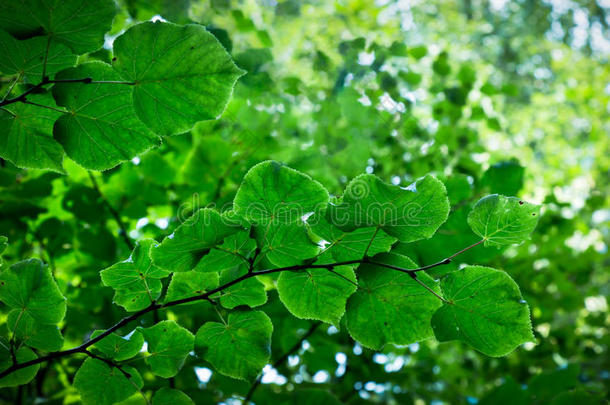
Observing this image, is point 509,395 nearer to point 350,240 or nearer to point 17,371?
point 350,240

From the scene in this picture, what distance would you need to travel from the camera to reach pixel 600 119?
3336 millimetres

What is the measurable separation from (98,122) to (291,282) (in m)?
0.42

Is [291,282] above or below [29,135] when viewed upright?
below

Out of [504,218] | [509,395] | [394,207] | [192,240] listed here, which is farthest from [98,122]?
[509,395]

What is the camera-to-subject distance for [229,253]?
669 mm

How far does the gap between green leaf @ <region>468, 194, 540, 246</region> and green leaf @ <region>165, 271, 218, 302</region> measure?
0.45 meters

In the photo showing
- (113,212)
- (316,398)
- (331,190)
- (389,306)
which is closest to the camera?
(389,306)

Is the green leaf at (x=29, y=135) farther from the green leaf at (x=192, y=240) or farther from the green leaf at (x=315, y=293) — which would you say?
the green leaf at (x=315, y=293)

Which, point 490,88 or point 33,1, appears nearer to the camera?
point 33,1

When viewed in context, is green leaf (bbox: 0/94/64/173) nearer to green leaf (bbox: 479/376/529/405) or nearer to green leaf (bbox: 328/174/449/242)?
green leaf (bbox: 328/174/449/242)

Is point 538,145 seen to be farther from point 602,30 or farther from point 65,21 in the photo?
point 65,21

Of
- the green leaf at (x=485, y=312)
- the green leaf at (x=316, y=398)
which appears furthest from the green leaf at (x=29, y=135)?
the green leaf at (x=316, y=398)

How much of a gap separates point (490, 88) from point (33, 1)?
2.01m

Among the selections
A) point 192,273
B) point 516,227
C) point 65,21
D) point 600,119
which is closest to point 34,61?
point 65,21
